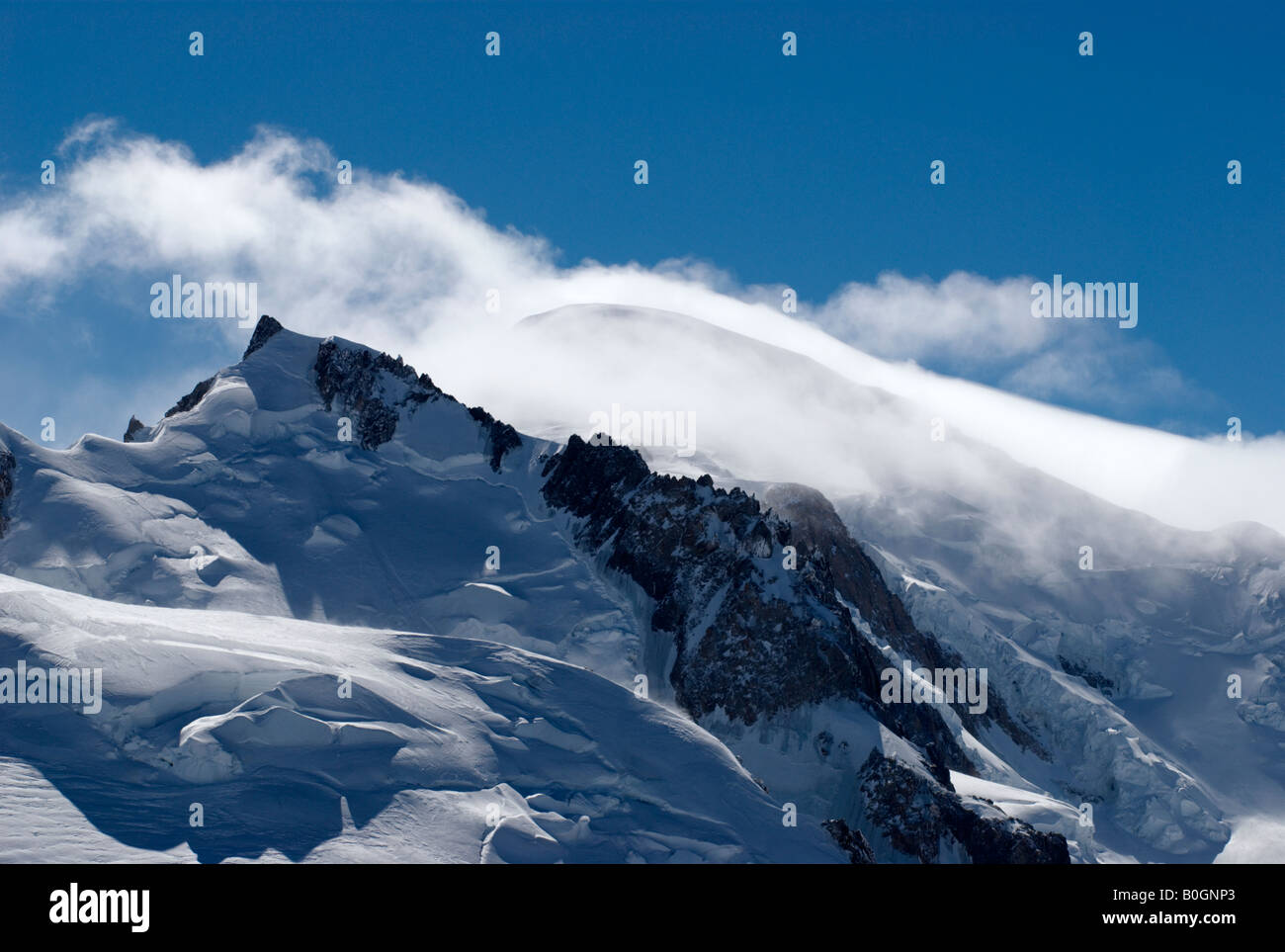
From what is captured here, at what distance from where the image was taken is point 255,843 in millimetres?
62594

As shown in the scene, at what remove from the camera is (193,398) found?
13325cm

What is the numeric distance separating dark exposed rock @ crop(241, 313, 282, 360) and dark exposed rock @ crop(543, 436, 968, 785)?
33.5 m

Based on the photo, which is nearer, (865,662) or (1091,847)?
(865,662)

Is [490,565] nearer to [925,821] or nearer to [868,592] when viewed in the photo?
[925,821]

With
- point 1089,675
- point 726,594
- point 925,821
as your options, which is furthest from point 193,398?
point 1089,675

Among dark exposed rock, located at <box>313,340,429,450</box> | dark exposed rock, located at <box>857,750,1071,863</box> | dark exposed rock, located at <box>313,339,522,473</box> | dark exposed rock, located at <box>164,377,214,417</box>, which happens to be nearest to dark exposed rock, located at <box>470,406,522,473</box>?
dark exposed rock, located at <box>313,339,522,473</box>

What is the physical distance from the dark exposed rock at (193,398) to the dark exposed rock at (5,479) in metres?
24.3

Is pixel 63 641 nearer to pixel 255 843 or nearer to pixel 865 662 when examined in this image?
pixel 255 843

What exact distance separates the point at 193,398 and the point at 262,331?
38.2ft

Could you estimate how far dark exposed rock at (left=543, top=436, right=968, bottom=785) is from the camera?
341 feet

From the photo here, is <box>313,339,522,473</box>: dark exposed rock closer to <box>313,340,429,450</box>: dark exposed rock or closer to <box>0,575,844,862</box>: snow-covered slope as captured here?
<box>313,340,429,450</box>: dark exposed rock

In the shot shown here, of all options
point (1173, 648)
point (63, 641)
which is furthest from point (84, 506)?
point (1173, 648)
